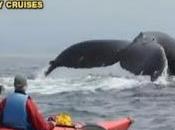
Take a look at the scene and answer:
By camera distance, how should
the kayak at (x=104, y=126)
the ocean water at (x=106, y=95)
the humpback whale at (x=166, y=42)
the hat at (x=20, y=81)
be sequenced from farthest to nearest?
the humpback whale at (x=166, y=42) → the ocean water at (x=106, y=95) → the kayak at (x=104, y=126) → the hat at (x=20, y=81)

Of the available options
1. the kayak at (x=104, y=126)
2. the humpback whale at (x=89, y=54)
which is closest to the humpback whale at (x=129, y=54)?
the humpback whale at (x=89, y=54)

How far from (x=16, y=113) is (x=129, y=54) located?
14539mm

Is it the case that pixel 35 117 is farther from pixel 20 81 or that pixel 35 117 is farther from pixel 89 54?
pixel 89 54

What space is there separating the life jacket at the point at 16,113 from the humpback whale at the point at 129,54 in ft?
45.2

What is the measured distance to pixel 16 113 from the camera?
469 inches

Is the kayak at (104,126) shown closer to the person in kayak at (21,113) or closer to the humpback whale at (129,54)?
the person in kayak at (21,113)

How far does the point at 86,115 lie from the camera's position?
1919cm

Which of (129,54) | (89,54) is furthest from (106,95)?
(89,54)

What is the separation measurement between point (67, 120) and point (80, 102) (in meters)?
9.12

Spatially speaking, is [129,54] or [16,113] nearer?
[16,113]

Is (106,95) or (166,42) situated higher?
(166,42)

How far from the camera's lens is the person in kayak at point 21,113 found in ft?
38.7

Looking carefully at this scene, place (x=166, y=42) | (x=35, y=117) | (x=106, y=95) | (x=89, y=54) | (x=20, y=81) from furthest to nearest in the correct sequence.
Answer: (x=166, y=42)
(x=89, y=54)
(x=106, y=95)
(x=35, y=117)
(x=20, y=81)

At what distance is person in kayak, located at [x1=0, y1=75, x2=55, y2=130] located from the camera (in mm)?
11797
